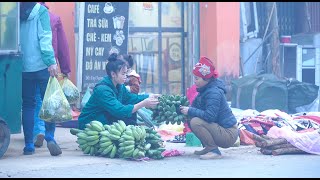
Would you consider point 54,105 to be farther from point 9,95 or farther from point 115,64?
point 115,64

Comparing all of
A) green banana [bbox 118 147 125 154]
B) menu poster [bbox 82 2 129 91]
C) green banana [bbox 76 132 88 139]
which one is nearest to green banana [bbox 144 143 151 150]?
green banana [bbox 118 147 125 154]

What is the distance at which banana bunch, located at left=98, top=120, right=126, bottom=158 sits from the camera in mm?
8922

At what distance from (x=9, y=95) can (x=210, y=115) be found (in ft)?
7.52

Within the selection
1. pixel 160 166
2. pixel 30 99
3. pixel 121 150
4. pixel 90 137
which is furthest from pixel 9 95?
pixel 160 166

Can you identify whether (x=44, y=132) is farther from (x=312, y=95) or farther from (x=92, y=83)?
(x=312, y=95)

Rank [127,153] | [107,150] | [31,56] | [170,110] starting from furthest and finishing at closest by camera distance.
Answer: [31,56] → [170,110] → [107,150] → [127,153]

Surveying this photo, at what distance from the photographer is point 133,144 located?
8.85 meters

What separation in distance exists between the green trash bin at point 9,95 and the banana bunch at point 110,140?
1039 millimetres

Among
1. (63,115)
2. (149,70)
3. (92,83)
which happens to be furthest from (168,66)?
(63,115)

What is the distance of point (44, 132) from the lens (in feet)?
33.3

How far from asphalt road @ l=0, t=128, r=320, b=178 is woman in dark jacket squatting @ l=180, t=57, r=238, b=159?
232 millimetres

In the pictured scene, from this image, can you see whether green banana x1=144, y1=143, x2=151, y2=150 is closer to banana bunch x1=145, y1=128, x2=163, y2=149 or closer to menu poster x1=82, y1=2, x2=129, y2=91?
banana bunch x1=145, y1=128, x2=163, y2=149

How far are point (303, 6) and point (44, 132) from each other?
7.59 meters

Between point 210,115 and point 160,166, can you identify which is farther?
point 210,115
